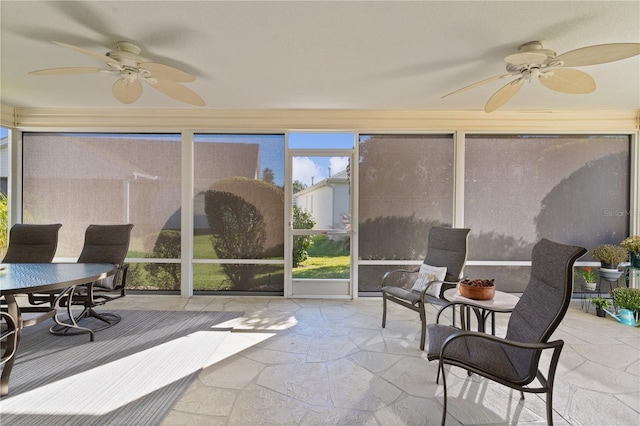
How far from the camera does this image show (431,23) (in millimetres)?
2094

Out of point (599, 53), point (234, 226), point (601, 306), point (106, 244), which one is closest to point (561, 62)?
point (599, 53)

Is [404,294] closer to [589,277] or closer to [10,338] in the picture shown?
[589,277]

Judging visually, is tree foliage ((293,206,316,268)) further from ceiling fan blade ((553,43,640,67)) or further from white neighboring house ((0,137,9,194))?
white neighboring house ((0,137,9,194))

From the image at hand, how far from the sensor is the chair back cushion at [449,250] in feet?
10.2

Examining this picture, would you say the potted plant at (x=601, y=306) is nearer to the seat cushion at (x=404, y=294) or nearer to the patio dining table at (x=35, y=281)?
the seat cushion at (x=404, y=294)

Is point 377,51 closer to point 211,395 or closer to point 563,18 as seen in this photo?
point 563,18

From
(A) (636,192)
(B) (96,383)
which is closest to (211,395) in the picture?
(B) (96,383)

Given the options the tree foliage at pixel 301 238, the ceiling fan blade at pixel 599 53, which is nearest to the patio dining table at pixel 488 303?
the ceiling fan blade at pixel 599 53

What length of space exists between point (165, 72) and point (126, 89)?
646 mm

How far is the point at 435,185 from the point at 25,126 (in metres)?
6.27

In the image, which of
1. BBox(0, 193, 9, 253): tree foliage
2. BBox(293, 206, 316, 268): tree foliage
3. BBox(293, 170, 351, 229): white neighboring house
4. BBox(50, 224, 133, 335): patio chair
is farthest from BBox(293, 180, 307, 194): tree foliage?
BBox(0, 193, 9, 253): tree foliage

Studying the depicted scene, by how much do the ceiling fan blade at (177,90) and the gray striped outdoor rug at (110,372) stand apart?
2463 millimetres

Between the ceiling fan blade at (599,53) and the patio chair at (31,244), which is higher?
the ceiling fan blade at (599,53)

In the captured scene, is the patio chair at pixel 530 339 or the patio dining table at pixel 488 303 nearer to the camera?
the patio chair at pixel 530 339
